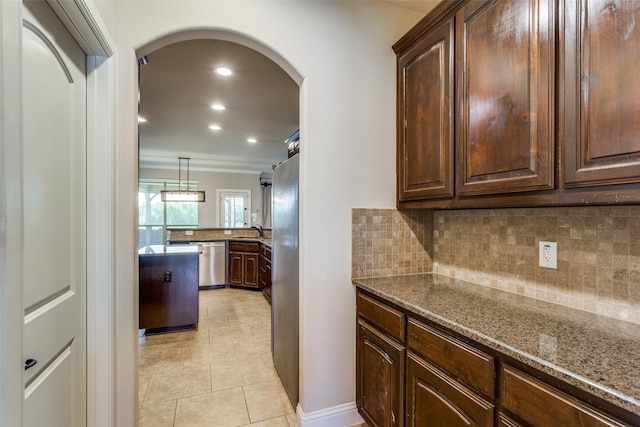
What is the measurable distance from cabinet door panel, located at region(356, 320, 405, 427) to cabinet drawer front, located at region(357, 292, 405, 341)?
0.05 metres

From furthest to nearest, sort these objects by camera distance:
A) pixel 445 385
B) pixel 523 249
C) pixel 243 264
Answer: pixel 243 264 < pixel 523 249 < pixel 445 385

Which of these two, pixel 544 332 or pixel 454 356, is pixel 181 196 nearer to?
pixel 454 356

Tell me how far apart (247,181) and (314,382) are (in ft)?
20.7

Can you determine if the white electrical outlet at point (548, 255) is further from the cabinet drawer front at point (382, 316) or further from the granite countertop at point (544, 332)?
the cabinet drawer front at point (382, 316)

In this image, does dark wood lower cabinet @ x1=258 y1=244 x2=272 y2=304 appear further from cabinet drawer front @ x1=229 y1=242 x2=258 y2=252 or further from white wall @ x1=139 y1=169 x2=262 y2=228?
white wall @ x1=139 y1=169 x2=262 y2=228

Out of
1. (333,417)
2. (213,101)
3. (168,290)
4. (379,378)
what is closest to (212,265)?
(168,290)

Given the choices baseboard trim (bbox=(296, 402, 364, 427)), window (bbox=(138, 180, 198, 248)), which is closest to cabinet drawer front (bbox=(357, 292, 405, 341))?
baseboard trim (bbox=(296, 402, 364, 427))

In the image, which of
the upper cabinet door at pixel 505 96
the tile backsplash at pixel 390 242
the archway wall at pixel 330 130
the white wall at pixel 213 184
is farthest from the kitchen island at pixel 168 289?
the white wall at pixel 213 184

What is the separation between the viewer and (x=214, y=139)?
5133 millimetres

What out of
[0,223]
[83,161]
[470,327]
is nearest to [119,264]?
[83,161]

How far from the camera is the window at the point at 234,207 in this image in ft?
24.3

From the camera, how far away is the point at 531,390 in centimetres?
87

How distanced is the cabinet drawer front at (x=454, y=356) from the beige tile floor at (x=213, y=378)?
1152mm

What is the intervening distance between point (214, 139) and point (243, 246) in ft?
6.45
